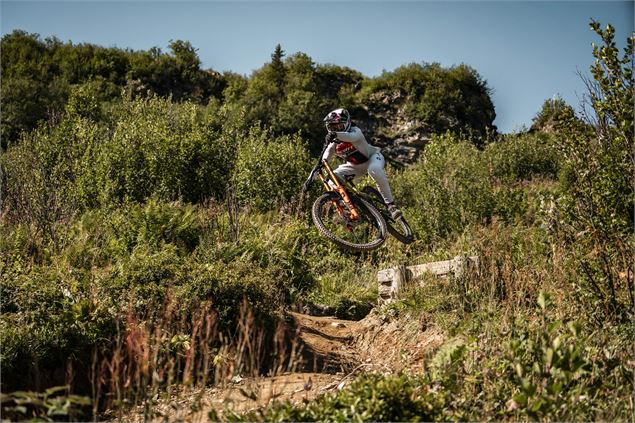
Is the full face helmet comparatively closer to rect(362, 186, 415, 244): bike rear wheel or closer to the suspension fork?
the suspension fork

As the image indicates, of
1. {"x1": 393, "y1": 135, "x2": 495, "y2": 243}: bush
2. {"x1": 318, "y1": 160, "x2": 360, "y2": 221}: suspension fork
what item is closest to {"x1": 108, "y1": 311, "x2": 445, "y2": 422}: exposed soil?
{"x1": 318, "y1": 160, "x2": 360, "y2": 221}: suspension fork

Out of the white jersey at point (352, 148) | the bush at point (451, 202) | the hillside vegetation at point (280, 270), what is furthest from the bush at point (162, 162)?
the white jersey at point (352, 148)

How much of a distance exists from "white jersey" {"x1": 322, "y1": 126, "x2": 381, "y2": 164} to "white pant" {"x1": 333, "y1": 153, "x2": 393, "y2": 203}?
8 cm

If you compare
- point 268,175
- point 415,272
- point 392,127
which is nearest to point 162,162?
point 268,175

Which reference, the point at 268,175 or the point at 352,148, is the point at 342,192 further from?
the point at 268,175

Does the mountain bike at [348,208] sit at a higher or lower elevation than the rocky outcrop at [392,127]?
lower

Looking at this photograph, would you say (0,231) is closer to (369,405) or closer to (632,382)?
(369,405)

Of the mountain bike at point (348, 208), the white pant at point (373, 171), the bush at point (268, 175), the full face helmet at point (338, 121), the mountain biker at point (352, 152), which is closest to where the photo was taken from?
the full face helmet at point (338, 121)

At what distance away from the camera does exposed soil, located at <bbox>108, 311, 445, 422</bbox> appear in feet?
24.3

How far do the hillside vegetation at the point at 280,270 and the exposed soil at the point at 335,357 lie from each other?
0.34m

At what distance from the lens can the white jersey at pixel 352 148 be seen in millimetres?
9680

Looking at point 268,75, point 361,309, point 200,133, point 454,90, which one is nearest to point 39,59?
point 268,75

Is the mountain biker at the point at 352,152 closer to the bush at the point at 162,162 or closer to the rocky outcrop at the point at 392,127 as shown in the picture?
the bush at the point at 162,162

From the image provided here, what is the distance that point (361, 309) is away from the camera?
12.2m
